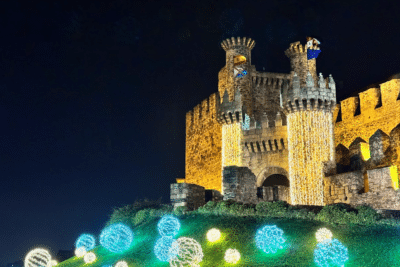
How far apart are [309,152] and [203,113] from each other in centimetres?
1562

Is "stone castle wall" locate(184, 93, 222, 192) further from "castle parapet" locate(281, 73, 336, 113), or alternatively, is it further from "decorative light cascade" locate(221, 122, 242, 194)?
"castle parapet" locate(281, 73, 336, 113)

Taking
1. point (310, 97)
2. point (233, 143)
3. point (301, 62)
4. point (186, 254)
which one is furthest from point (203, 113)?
point (186, 254)

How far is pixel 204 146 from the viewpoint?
122ft

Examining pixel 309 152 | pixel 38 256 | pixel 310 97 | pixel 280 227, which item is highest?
pixel 310 97

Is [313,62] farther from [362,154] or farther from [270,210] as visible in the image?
[270,210]

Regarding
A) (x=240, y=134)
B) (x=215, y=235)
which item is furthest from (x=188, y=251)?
(x=240, y=134)

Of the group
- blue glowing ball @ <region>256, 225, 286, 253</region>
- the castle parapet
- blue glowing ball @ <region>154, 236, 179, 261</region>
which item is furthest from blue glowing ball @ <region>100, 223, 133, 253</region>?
the castle parapet

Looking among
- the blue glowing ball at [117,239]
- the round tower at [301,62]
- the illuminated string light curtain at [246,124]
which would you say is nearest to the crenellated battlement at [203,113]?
the illuminated string light curtain at [246,124]

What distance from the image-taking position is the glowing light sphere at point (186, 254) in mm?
15156

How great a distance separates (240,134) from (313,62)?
257 inches

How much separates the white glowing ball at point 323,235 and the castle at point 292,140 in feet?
15.2

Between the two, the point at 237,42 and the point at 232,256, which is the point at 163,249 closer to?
the point at 232,256

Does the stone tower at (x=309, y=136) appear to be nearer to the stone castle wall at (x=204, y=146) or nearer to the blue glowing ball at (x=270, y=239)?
the blue glowing ball at (x=270, y=239)

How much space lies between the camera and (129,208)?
23500mm
